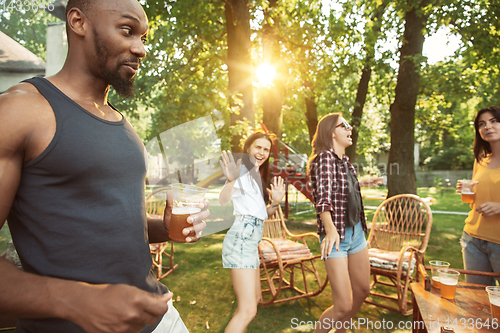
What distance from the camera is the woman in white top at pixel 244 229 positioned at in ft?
8.64

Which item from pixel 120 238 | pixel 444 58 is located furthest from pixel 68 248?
pixel 444 58

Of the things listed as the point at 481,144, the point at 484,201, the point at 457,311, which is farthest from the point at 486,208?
the point at 457,311

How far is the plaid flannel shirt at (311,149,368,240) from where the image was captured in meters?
2.82

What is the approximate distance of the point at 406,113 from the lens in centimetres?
841

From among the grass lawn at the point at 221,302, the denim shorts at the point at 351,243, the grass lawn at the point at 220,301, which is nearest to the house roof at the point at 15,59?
the grass lawn at the point at 220,301

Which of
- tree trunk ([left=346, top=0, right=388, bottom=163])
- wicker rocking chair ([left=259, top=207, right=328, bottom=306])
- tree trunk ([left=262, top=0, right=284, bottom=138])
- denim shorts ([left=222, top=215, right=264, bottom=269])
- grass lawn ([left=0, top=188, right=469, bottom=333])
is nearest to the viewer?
denim shorts ([left=222, top=215, right=264, bottom=269])

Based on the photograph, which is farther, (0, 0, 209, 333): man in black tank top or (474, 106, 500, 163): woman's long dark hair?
(474, 106, 500, 163): woman's long dark hair

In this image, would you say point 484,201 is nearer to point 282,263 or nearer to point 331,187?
point 331,187

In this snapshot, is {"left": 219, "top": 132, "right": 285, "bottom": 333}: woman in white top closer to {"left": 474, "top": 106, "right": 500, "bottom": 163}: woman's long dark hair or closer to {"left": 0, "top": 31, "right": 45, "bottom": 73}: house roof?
{"left": 474, "top": 106, "right": 500, "bottom": 163}: woman's long dark hair

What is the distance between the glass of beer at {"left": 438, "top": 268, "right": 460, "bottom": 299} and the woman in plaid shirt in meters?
0.67

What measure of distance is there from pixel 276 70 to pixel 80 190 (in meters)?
9.15

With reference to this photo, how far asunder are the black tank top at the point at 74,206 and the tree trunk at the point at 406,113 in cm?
872

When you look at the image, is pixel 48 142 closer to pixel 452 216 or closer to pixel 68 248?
pixel 68 248

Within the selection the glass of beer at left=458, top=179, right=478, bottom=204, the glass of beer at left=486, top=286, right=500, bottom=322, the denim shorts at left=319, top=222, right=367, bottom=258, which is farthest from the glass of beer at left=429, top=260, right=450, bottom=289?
the glass of beer at left=458, top=179, right=478, bottom=204
